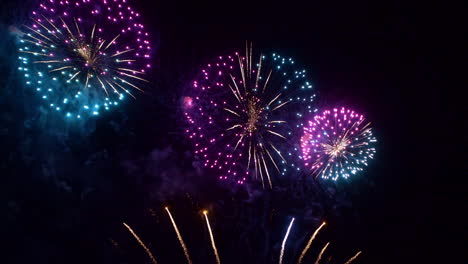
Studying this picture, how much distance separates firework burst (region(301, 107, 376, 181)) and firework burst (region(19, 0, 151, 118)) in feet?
27.1

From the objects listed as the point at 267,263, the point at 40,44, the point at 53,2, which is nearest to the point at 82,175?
the point at 40,44

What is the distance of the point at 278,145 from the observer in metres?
13.5

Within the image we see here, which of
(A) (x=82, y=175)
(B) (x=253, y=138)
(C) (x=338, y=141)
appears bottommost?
(A) (x=82, y=175)

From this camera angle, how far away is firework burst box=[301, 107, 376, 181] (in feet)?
43.0

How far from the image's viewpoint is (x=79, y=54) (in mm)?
10438

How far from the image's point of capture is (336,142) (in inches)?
532

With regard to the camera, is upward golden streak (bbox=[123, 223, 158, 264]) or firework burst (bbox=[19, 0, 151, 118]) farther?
upward golden streak (bbox=[123, 223, 158, 264])

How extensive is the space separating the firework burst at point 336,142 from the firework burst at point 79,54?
27.1ft

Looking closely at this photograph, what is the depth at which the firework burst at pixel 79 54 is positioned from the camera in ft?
33.6

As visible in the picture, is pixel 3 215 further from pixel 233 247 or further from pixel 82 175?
pixel 233 247

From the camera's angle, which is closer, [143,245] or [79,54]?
[79,54]

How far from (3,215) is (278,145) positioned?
1197 cm

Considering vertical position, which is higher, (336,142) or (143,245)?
(336,142)

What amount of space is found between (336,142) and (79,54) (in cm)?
1187
